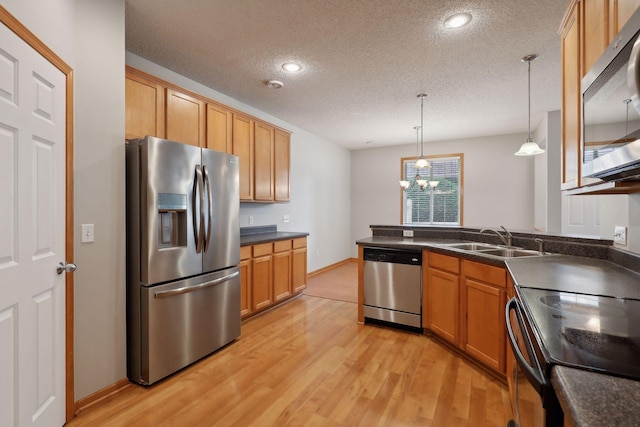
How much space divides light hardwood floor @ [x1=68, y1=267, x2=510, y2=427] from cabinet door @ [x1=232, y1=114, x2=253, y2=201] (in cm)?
163

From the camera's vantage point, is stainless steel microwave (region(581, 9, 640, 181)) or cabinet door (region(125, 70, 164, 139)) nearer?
stainless steel microwave (region(581, 9, 640, 181))

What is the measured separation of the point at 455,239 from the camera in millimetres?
3346

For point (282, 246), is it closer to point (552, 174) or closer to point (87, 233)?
point (87, 233)

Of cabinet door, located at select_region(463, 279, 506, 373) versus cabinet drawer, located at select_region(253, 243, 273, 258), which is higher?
cabinet drawer, located at select_region(253, 243, 273, 258)

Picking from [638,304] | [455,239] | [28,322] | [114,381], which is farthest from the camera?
[455,239]

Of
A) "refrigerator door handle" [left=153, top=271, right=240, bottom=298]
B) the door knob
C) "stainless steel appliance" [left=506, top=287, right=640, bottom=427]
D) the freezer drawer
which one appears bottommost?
the freezer drawer

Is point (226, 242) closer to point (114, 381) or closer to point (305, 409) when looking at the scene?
point (114, 381)

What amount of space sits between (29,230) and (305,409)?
5.89ft

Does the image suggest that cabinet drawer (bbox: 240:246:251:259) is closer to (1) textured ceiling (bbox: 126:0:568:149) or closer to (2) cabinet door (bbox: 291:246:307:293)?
(2) cabinet door (bbox: 291:246:307:293)

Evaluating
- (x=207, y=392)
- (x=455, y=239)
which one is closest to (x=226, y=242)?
(x=207, y=392)

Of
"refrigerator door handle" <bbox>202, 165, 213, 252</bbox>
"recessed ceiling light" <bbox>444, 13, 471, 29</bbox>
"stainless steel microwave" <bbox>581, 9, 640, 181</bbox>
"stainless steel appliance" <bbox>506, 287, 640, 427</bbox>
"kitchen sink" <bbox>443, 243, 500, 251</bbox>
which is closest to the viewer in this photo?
"stainless steel appliance" <bbox>506, 287, 640, 427</bbox>

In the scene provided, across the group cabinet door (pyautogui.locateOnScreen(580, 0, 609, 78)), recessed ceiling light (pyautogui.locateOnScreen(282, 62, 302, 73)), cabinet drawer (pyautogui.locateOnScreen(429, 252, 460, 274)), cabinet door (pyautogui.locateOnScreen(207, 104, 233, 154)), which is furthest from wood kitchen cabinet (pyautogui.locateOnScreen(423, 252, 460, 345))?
cabinet door (pyautogui.locateOnScreen(207, 104, 233, 154))

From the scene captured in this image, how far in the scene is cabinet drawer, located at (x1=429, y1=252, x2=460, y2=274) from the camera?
8.49ft

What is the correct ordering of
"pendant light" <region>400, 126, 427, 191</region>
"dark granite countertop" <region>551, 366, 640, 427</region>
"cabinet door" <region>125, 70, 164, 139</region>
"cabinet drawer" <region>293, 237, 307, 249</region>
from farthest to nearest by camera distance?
1. "pendant light" <region>400, 126, 427, 191</region>
2. "cabinet drawer" <region>293, 237, 307, 249</region>
3. "cabinet door" <region>125, 70, 164, 139</region>
4. "dark granite countertop" <region>551, 366, 640, 427</region>
